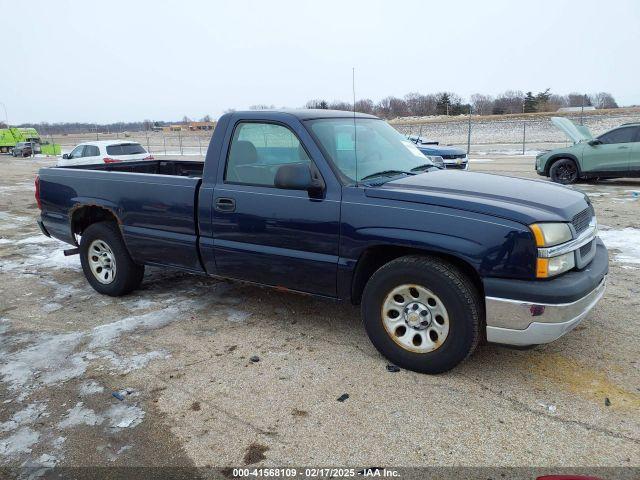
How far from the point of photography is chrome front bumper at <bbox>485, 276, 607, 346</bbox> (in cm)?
319

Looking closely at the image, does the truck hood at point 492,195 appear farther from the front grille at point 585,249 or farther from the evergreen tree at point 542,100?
the evergreen tree at point 542,100

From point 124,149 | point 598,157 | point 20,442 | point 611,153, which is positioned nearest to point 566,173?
point 598,157

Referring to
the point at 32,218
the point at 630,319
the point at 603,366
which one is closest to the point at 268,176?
the point at 603,366

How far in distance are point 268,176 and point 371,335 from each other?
152 centimetres

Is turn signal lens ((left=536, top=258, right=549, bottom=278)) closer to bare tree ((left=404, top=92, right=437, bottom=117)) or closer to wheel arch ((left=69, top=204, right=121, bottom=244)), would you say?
wheel arch ((left=69, top=204, right=121, bottom=244))

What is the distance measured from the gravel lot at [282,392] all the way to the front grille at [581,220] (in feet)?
3.23

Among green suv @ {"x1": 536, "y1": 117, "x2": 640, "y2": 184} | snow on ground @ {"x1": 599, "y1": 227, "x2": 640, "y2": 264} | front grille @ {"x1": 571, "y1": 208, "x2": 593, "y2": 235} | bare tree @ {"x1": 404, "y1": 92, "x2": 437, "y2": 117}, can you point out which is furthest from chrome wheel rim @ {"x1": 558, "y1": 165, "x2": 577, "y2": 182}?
bare tree @ {"x1": 404, "y1": 92, "x2": 437, "y2": 117}

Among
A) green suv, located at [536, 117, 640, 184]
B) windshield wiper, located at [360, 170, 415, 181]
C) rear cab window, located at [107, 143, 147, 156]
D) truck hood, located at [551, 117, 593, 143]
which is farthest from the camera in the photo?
rear cab window, located at [107, 143, 147, 156]

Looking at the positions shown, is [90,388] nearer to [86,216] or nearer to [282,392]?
[282,392]

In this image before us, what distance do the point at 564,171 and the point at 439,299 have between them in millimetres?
11814

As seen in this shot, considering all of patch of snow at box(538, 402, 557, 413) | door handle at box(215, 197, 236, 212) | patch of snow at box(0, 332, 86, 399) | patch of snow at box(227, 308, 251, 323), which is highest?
door handle at box(215, 197, 236, 212)

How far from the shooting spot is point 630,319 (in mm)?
4473

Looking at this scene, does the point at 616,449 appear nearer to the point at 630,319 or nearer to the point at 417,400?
the point at 417,400

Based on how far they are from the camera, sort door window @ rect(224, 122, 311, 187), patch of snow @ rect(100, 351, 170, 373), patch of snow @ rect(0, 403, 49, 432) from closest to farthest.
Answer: patch of snow @ rect(0, 403, 49, 432)
patch of snow @ rect(100, 351, 170, 373)
door window @ rect(224, 122, 311, 187)
